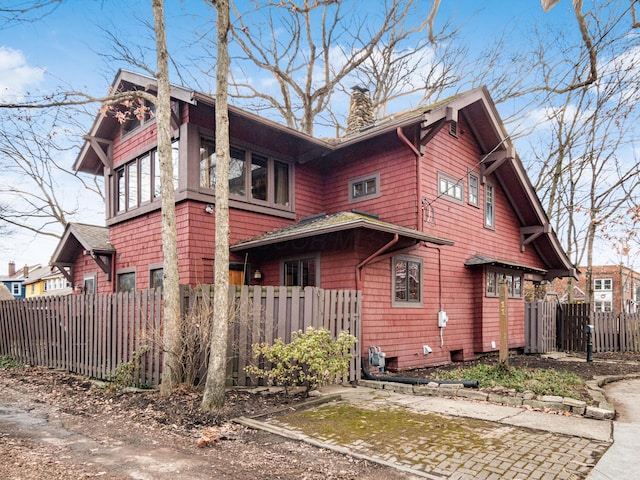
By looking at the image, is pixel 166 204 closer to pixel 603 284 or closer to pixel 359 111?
pixel 359 111

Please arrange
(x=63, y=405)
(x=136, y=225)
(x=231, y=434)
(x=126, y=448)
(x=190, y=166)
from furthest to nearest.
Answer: (x=136, y=225)
(x=190, y=166)
(x=63, y=405)
(x=231, y=434)
(x=126, y=448)

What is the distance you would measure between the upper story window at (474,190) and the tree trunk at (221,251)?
9088mm

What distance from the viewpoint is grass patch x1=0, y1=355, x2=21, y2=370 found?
1194 centimetres

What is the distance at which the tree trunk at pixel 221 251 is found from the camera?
6531mm

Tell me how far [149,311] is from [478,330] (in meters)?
9.61

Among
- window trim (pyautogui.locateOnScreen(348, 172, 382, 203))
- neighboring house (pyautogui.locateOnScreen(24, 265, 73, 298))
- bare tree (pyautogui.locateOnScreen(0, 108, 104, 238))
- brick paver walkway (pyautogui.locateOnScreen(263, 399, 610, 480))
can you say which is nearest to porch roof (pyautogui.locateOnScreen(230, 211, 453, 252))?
window trim (pyautogui.locateOnScreen(348, 172, 382, 203))

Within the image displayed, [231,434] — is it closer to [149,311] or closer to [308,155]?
[149,311]

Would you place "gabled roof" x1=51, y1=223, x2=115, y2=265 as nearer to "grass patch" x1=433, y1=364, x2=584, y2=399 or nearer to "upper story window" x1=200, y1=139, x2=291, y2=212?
"upper story window" x1=200, y1=139, x2=291, y2=212

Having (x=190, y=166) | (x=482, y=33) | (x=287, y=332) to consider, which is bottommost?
(x=287, y=332)

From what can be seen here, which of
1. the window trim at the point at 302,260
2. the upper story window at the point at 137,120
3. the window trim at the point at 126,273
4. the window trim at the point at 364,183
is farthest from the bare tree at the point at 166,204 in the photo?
the window trim at the point at 364,183

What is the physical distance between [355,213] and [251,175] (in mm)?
3002

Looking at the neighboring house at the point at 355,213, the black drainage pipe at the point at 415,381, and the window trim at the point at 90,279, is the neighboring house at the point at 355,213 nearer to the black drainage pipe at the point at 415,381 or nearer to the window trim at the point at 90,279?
the window trim at the point at 90,279

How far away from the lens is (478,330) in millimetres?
13602

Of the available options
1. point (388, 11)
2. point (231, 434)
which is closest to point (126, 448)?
point (231, 434)
